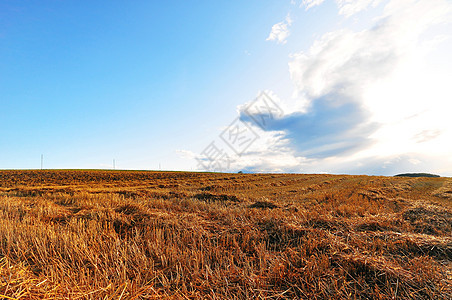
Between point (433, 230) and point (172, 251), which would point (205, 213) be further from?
point (433, 230)

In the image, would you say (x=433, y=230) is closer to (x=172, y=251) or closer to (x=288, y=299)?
(x=288, y=299)

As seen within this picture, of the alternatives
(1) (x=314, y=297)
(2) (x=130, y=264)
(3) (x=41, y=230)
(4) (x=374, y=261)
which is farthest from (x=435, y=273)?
(3) (x=41, y=230)

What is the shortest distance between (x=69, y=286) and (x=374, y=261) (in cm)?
400

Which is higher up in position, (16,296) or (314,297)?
(16,296)

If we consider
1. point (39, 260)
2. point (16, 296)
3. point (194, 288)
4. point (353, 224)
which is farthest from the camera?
point (353, 224)

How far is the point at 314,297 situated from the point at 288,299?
11.4 inches

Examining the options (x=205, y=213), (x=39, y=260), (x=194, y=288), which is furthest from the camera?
(x=205, y=213)

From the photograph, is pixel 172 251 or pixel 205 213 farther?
pixel 205 213

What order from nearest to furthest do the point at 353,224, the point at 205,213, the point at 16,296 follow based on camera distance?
1. the point at 16,296
2. the point at 353,224
3. the point at 205,213

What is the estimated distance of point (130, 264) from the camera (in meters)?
2.89

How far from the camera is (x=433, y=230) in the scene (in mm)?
4668

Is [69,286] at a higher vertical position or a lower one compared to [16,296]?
lower

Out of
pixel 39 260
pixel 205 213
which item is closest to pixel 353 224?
pixel 205 213

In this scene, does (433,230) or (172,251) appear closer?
(172,251)
